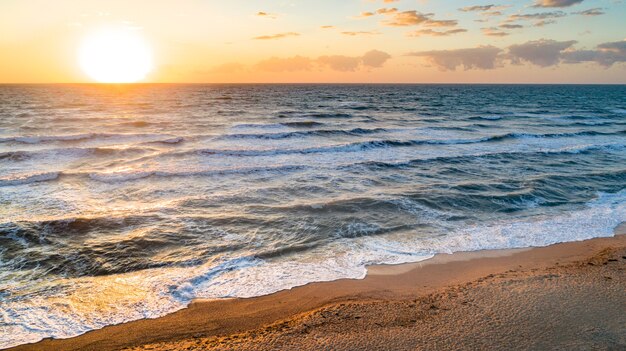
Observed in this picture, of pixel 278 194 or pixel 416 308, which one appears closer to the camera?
pixel 416 308

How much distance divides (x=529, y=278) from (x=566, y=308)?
1288 mm

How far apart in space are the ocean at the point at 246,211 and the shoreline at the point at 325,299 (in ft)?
1.17

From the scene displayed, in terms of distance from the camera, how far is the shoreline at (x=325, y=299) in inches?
249

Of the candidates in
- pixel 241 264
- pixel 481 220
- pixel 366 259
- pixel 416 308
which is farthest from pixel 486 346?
pixel 481 220

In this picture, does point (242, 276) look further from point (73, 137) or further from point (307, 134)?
point (73, 137)

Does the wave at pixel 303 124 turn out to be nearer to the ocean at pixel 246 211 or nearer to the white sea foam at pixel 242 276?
the ocean at pixel 246 211

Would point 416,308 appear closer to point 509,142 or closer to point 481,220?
point 481,220

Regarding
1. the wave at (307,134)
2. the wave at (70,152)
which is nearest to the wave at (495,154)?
the wave at (307,134)

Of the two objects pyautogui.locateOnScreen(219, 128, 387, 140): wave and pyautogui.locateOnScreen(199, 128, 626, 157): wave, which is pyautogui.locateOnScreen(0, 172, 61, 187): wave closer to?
pyautogui.locateOnScreen(199, 128, 626, 157): wave

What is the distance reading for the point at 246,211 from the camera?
516 inches

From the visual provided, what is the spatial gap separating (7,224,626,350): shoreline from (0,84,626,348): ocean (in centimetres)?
36

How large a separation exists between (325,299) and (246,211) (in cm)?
601

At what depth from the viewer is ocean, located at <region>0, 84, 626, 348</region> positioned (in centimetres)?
830

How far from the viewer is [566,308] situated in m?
6.86
